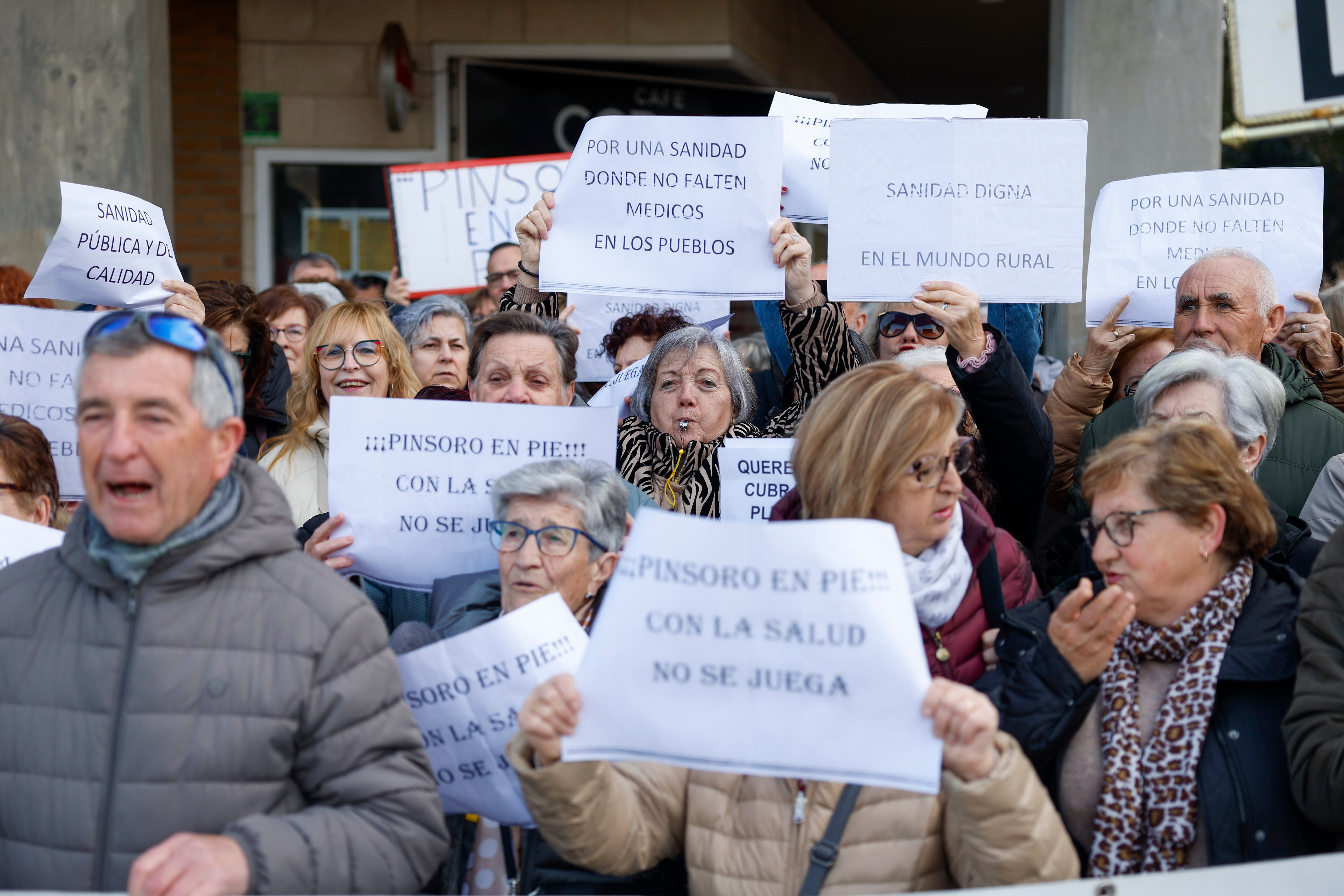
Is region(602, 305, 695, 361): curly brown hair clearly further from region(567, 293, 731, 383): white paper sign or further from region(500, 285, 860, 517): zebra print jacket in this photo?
region(500, 285, 860, 517): zebra print jacket

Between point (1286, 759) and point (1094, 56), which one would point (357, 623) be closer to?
point (1286, 759)

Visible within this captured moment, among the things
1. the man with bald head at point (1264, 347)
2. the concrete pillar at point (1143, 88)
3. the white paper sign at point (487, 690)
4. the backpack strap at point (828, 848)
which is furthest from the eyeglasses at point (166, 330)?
the concrete pillar at point (1143, 88)

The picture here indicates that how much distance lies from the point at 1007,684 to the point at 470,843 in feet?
3.90

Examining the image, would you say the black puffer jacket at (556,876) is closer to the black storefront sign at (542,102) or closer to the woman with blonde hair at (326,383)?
the woman with blonde hair at (326,383)

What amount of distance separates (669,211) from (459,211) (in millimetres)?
2951

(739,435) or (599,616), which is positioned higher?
(739,435)

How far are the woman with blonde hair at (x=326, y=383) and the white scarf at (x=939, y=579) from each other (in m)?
2.14

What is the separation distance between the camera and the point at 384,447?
133 inches

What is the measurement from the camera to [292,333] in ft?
18.5

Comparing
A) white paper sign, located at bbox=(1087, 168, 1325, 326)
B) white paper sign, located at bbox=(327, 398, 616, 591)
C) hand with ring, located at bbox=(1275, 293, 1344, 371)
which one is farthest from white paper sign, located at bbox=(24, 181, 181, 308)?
hand with ring, located at bbox=(1275, 293, 1344, 371)

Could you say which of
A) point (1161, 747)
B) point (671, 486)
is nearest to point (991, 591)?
point (1161, 747)

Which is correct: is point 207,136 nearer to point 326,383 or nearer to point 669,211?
point 326,383

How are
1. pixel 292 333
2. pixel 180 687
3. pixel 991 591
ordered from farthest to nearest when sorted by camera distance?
1. pixel 292 333
2. pixel 991 591
3. pixel 180 687

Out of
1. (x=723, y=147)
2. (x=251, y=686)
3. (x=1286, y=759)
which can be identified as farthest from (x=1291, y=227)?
(x=251, y=686)
